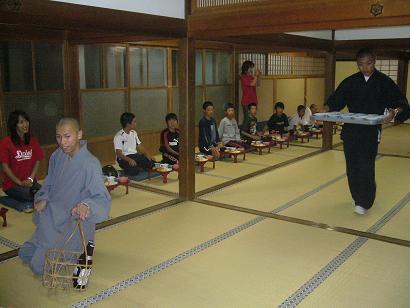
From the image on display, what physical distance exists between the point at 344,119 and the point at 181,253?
2.21 m

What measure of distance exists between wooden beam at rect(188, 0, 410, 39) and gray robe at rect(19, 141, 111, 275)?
90.6 inches

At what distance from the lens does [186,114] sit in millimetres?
5410

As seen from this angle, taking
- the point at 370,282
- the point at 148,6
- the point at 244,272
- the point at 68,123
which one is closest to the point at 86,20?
the point at 148,6

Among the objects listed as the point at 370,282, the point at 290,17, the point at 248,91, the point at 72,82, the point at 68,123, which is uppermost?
the point at 290,17

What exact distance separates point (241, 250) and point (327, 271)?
78 cm

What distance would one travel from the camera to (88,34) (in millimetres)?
5816

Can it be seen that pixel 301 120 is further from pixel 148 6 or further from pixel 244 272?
pixel 244 272

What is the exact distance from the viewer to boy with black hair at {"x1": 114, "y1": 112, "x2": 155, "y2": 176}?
6375 millimetres

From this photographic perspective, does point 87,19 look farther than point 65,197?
Yes

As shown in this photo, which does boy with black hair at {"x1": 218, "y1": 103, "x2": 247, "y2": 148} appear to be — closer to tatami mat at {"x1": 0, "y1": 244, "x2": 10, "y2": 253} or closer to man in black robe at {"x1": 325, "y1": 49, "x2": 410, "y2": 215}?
man in black robe at {"x1": 325, "y1": 49, "x2": 410, "y2": 215}

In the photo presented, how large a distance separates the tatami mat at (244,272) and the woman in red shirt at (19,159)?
2.39 metres

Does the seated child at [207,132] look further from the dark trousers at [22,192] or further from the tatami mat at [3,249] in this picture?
the tatami mat at [3,249]

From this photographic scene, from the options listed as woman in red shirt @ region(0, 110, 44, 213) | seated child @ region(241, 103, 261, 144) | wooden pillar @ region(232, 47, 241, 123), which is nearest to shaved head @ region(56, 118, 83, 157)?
woman in red shirt @ region(0, 110, 44, 213)

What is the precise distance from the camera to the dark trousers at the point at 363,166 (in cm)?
491
